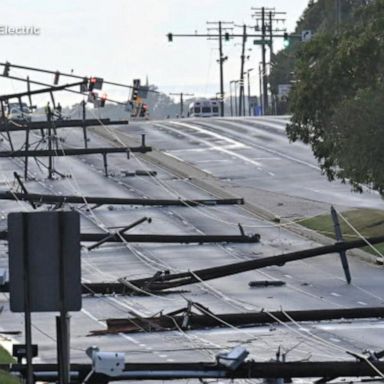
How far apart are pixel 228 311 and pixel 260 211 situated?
30.8 metres

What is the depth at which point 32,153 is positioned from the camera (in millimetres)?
63094

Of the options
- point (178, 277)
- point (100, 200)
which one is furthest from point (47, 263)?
point (100, 200)

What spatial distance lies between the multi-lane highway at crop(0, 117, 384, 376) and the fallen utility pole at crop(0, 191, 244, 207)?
1.50ft

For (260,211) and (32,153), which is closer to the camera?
(32,153)

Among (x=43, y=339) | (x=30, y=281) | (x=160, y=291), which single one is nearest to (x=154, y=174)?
(x=160, y=291)

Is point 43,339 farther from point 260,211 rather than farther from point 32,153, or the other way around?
point 260,211

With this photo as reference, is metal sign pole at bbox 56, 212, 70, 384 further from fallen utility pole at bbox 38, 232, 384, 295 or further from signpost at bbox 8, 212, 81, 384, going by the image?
fallen utility pole at bbox 38, 232, 384, 295

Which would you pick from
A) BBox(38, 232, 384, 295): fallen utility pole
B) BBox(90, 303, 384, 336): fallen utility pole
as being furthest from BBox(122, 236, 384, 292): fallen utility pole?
BBox(90, 303, 384, 336): fallen utility pole

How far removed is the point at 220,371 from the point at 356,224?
40647 millimetres

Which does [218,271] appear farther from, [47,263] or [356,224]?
[356,224]

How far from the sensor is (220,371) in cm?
1861

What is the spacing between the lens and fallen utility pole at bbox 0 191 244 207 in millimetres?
50944

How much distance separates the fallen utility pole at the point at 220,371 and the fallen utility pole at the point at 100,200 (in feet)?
97.2

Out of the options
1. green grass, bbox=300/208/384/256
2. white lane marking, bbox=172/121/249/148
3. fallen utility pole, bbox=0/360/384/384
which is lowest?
white lane marking, bbox=172/121/249/148
